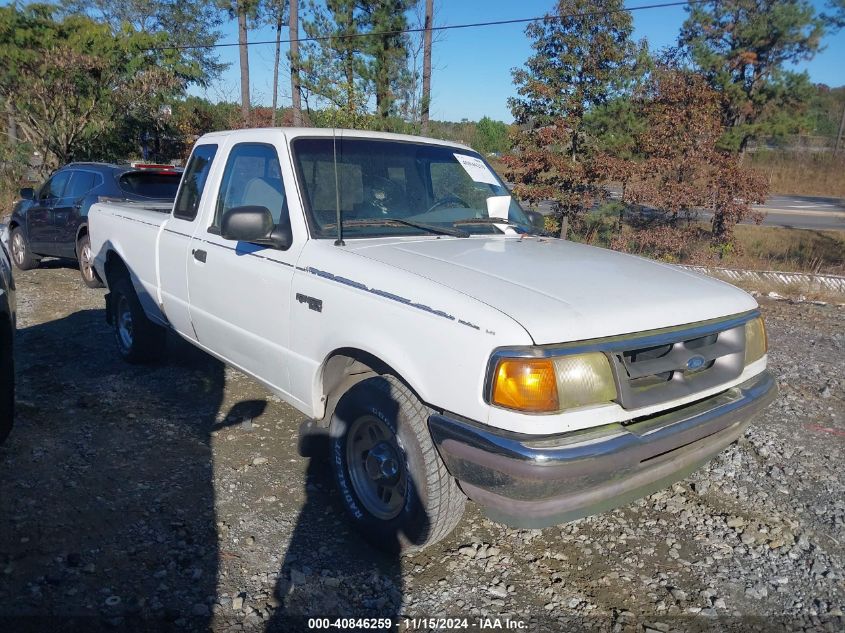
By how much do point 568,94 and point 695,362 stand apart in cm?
1039

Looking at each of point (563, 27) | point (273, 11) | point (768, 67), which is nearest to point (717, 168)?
point (563, 27)

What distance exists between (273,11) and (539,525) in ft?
110

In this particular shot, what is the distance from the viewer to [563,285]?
2816 mm

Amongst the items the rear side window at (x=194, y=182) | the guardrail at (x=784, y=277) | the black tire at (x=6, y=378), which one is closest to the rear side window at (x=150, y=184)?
the rear side window at (x=194, y=182)

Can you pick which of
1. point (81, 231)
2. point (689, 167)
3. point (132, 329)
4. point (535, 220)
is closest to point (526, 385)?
point (535, 220)

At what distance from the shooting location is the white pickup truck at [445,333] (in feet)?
8.07

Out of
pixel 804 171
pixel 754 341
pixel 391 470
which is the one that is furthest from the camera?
pixel 804 171

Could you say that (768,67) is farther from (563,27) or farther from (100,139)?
(100,139)

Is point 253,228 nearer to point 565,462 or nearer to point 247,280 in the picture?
point 247,280

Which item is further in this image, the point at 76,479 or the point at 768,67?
the point at 768,67

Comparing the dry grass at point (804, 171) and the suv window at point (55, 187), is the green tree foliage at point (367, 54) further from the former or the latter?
the dry grass at point (804, 171)

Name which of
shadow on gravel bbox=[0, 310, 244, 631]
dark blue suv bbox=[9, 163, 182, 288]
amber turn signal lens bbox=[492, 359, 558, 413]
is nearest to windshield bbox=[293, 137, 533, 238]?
amber turn signal lens bbox=[492, 359, 558, 413]

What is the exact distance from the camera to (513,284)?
2766 mm

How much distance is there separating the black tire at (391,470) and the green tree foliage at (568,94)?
9.58 metres
